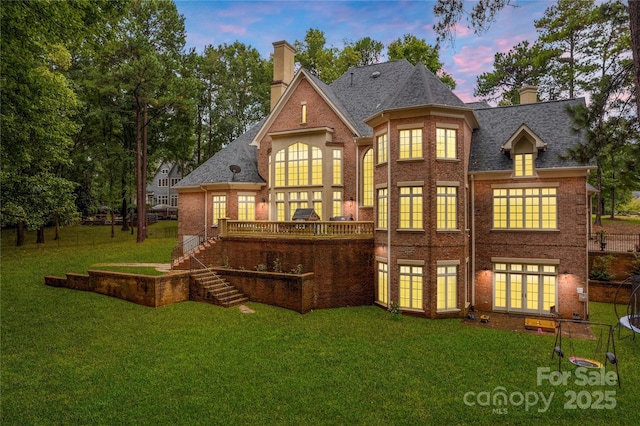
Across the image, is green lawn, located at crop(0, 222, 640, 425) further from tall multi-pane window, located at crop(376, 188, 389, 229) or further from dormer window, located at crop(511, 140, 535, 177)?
dormer window, located at crop(511, 140, 535, 177)

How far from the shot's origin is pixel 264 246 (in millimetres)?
19688

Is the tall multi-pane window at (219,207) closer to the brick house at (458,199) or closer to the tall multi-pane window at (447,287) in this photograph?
the brick house at (458,199)

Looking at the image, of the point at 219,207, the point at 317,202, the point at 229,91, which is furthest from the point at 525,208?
the point at 229,91

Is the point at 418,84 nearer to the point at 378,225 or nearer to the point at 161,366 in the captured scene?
the point at 378,225

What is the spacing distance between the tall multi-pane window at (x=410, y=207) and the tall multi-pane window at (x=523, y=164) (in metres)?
5.88

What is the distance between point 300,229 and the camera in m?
18.9

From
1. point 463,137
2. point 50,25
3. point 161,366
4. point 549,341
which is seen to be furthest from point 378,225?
point 50,25

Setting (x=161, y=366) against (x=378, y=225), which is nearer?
(x=161, y=366)

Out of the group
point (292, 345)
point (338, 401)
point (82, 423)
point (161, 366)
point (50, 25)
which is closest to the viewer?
point (82, 423)

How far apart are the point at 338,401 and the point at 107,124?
3960 cm

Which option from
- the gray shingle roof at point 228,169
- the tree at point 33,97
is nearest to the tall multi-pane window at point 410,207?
the gray shingle roof at point 228,169

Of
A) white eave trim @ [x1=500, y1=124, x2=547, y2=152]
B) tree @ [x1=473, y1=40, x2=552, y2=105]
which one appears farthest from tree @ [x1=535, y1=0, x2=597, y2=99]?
white eave trim @ [x1=500, y1=124, x2=547, y2=152]

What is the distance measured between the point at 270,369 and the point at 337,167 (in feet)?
46.6

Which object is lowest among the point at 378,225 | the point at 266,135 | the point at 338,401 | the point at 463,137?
A: the point at 338,401
